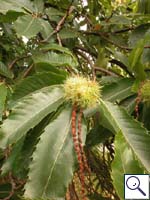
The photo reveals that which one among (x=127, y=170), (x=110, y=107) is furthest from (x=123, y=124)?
(x=127, y=170)

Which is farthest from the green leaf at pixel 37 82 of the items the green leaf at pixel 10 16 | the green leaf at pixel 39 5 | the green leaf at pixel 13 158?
the green leaf at pixel 39 5

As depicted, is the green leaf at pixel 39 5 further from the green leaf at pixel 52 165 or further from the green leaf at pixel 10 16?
the green leaf at pixel 52 165

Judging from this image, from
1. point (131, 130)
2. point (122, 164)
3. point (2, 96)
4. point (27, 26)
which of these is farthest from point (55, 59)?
point (122, 164)

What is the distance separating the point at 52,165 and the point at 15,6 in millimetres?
700

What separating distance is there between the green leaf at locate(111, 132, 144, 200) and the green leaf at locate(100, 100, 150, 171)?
0.12 feet

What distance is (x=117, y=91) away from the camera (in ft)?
3.80

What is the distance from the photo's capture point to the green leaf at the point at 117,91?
1.13 metres

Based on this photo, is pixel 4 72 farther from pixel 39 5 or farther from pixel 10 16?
pixel 39 5

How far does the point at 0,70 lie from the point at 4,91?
186mm

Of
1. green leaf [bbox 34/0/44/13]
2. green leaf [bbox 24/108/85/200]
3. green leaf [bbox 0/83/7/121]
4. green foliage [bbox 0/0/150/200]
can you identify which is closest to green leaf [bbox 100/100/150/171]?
green foliage [bbox 0/0/150/200]

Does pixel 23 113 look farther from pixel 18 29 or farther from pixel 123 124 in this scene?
pixel 18 29

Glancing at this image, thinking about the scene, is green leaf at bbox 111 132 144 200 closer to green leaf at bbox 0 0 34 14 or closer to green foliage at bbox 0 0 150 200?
green foliage at bbox 0 0 150 200

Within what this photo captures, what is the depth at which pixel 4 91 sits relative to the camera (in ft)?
3.42

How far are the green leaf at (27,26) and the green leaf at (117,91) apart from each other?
29 centimetres
